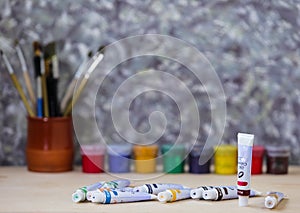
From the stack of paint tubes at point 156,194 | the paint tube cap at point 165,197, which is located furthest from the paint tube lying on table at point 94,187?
the paint tube cap at point 165,197

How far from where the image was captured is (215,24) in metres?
1.35

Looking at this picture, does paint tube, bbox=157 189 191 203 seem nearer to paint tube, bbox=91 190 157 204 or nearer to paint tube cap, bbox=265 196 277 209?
paint tube, bbox=91 190 157 204

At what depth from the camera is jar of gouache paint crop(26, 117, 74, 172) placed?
4.20 ft

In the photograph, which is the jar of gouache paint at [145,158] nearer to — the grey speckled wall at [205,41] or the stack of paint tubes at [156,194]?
the grey speckled wall at [205,41]

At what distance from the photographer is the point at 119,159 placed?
4.24 feet

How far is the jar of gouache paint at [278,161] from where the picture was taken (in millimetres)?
1284

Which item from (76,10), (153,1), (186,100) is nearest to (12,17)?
(76,10)

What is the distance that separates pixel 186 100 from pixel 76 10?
29 cm

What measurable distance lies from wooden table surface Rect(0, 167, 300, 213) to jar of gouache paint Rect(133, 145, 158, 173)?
21 millimetres

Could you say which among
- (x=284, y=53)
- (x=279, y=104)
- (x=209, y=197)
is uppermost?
(x=284, y=53)

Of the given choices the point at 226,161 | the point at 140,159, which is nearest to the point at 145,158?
the point at 140,159

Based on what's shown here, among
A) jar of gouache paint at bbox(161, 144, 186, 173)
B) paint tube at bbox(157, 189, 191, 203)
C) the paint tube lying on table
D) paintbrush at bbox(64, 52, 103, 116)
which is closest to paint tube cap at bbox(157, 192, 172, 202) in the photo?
paint tube at bbox(157, 189, 191, 203)

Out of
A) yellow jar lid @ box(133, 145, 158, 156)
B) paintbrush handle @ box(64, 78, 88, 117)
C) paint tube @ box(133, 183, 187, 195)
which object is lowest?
paint tube @ box(133, 183, 187, 195)

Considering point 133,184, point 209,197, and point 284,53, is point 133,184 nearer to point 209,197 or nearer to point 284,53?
point 209,197
